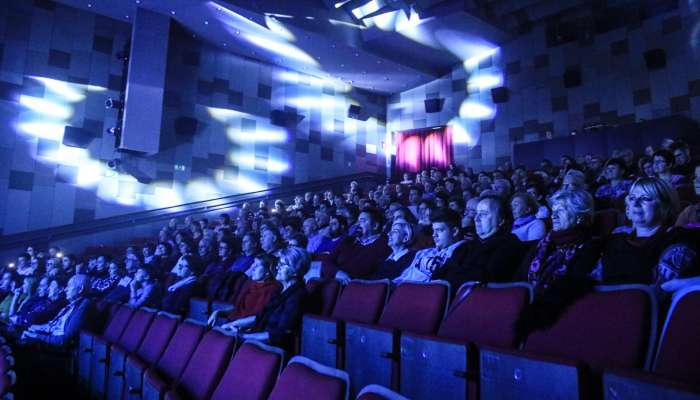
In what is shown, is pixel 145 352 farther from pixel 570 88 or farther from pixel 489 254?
pixel 570 88

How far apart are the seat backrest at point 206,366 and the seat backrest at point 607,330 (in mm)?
555

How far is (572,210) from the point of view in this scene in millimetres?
985

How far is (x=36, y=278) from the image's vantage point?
110 inches

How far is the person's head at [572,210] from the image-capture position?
979 millimetres

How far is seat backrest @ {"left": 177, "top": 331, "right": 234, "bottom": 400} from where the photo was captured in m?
0.86

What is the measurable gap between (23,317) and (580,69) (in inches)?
181

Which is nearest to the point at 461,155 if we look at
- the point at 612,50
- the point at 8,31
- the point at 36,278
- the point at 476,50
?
the point at 476,50

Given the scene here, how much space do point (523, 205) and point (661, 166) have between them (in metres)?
0.84

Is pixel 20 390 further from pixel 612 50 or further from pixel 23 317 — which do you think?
pixel 612 50

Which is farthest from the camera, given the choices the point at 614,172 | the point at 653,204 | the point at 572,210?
the point at 614,172

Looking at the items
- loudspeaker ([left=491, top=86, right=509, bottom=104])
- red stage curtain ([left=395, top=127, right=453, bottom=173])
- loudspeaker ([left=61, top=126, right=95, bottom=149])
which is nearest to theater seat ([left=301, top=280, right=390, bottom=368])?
loudspeaker ([left=61, top=126, right=95, bottom=149])

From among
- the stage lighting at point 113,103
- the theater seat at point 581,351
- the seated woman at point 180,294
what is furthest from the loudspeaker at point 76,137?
the theater seat at point 581,351

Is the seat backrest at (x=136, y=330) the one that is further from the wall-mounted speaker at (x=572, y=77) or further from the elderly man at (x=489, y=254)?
the wall-mounted speaker at (x=572, y=77)

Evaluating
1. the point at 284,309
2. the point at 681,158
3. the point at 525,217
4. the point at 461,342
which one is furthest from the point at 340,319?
the point at 681,158
